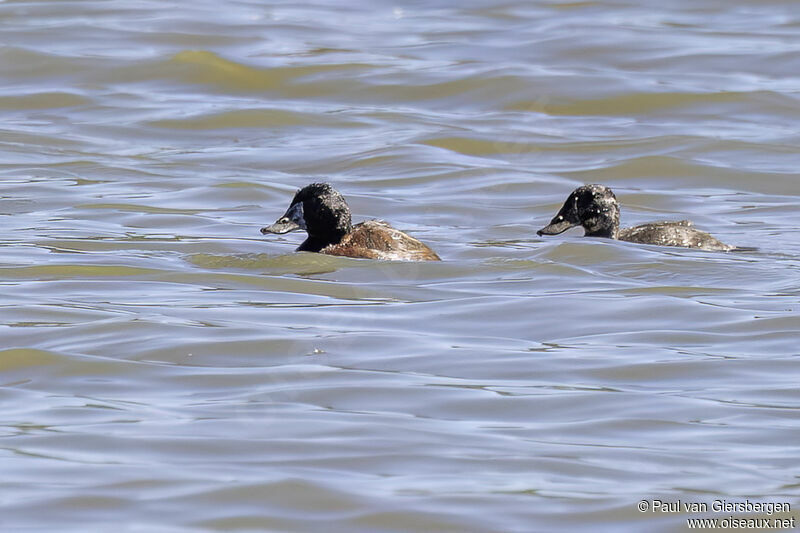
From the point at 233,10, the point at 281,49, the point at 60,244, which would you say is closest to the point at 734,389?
the point at 60,244

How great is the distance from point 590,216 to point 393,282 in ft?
9.11

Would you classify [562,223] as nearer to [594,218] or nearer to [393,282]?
[594,218]

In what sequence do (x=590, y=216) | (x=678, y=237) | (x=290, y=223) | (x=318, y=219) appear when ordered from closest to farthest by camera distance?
(x=318, y=219), (x=678, y=237), (x=290, y=223), (x=590, y=216)

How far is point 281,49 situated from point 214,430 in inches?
609

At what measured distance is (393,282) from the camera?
9836 mm

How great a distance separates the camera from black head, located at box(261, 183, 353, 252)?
11.2 metres

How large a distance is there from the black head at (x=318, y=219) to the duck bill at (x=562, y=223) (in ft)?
5.48

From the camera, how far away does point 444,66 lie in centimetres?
2012

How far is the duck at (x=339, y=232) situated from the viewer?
415 inches

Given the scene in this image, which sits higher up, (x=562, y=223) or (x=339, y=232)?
(x=339, y=232)

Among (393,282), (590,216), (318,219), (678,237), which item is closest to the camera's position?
(393,282)

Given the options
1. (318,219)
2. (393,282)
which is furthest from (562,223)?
(393,282)

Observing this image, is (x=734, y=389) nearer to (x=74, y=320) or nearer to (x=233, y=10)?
(x=74, y=320)

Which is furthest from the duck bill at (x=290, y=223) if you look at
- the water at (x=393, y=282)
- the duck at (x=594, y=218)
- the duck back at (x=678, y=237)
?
the duck back at (x=678, y=237)
